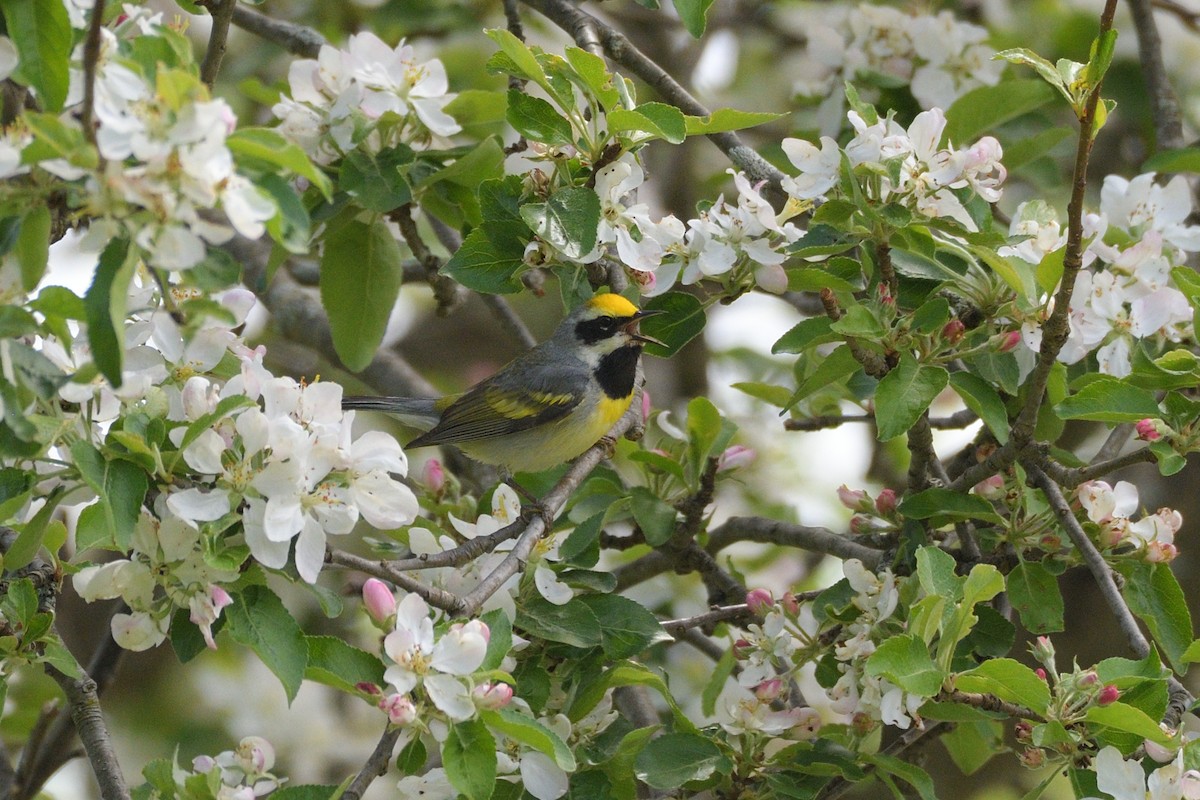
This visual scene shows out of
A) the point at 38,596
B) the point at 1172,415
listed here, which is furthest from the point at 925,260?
the point at 38,596

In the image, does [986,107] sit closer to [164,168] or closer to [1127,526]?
[1127,526]

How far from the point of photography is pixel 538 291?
12.5ft

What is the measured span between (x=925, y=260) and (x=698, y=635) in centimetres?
182

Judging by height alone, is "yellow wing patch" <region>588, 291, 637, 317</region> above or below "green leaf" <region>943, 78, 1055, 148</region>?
below

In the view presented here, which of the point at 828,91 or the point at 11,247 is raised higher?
the point at 11,247

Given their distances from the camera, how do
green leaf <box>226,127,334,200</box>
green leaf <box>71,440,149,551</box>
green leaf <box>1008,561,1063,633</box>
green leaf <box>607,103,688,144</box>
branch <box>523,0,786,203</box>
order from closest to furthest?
A: green leaf <box>226,127,334,200</box> < green leaf <box>71,440,149,551</box> < green leaf <box>607,103,688,144</box> < green leaf <box>1008,561,1063,633</box> < branch <box>523,0,786,203</box>

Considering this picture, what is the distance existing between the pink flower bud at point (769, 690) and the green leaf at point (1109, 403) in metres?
0.97

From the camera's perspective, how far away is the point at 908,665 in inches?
103

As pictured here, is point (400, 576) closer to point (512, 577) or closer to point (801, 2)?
point (512, 577)

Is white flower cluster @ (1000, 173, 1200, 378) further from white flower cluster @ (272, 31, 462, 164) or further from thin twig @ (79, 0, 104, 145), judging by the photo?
thin twig @ (79, 0, 104, 145)

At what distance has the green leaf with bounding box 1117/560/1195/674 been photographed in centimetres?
304

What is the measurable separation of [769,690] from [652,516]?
85 cm

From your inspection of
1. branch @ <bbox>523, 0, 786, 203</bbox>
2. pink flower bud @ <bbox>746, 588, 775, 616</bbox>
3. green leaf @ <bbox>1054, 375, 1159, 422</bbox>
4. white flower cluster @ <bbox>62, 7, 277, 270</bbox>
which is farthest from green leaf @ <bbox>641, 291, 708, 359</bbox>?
white flower cluster @ <bbox>62, 7, 277, 270</bbox>

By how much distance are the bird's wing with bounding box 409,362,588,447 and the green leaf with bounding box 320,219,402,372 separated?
1.26m
